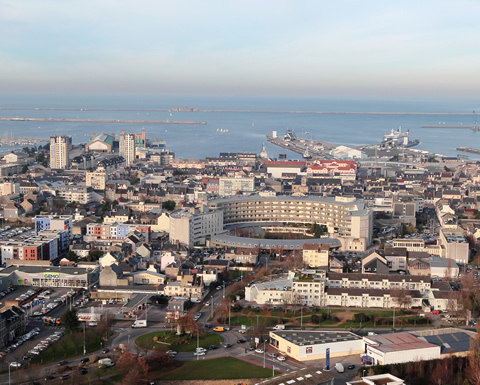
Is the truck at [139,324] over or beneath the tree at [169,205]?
beneath

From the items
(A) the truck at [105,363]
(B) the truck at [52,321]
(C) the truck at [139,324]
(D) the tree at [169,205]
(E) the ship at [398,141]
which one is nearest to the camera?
(A) the truck at [105,363]

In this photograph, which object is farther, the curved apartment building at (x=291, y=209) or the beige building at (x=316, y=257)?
the curved apartment building at (x=291, y=209)

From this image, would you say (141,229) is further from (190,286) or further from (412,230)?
(412,230)

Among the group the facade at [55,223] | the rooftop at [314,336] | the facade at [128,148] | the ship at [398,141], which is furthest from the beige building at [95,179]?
the ship at [398,141]

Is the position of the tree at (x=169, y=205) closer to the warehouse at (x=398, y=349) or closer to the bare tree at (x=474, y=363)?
the warehouse at (x=398, y=349)

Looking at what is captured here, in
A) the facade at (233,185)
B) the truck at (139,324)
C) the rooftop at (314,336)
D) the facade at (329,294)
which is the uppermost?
the facade at (233,185)

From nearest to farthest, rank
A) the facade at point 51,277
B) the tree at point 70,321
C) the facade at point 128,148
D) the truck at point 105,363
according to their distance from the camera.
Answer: the truck at point 105,363 → the tree at point 70,321 → the facade at point 51,277 → the facade at point 128,148

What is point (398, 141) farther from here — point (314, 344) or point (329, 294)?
point (314, 344)
